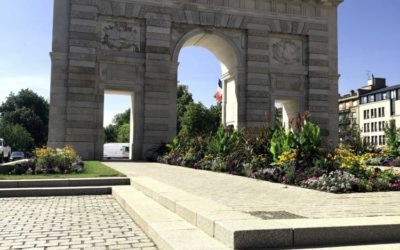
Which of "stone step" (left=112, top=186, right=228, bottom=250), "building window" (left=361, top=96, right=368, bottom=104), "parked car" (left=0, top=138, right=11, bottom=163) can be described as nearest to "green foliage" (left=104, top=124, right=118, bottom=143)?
"building window" (left=361, top=96, right=368, bottom=104)

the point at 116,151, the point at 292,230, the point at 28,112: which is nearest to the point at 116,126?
the point at 28,112

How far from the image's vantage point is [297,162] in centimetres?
1317

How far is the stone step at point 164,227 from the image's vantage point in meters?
5.28

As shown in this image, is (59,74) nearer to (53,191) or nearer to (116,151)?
(116,151)

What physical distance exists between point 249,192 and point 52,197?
545 cm

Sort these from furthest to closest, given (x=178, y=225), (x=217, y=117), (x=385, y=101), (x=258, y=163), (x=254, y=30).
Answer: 1. (x=385, y=101)
2. (x=217, y=117)
3. (x=254, y=30)
4. (x=258, y=163)
5. (x=178, y=225)

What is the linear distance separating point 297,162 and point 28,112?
192 feet

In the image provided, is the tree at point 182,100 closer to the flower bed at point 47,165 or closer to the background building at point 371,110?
the background building at point 371,110

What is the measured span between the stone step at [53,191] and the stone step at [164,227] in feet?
8.39

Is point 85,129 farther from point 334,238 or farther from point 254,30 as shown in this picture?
point 334,238

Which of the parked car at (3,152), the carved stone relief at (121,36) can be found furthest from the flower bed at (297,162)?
the parked car at (3,152)

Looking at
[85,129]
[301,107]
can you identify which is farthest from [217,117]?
[85,129]

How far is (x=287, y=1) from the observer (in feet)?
97.9

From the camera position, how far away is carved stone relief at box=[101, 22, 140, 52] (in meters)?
26.5
